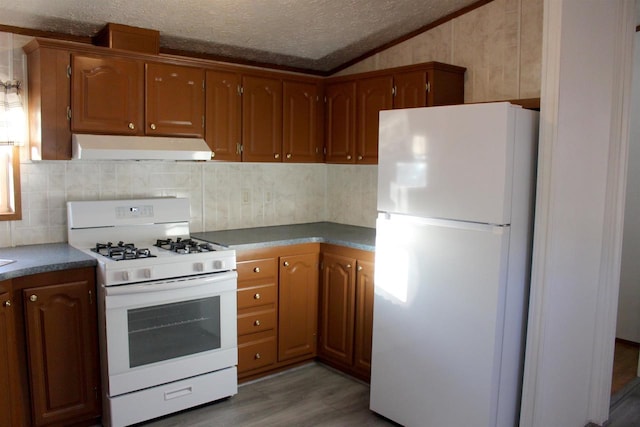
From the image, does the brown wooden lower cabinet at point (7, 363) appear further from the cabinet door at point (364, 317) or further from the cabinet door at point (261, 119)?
the cabinet door at point (364, 317)

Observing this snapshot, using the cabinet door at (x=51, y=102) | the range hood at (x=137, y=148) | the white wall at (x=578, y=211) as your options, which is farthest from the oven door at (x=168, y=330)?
the white wall at (x=578, y=211)

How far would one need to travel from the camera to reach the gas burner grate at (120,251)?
113 inches

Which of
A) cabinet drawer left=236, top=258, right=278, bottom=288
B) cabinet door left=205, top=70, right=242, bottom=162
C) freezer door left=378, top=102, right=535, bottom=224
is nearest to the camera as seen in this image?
freezer door left=378, top=102, right=535, bottom=224

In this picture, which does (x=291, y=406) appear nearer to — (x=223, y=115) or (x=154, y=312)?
(x=154, y=312)

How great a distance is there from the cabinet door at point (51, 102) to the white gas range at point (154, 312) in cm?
38

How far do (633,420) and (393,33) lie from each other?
2.91 metres

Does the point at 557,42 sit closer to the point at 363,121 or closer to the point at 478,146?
the point at 478,146

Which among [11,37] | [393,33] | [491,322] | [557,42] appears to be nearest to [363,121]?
[393,33]

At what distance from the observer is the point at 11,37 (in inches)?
119

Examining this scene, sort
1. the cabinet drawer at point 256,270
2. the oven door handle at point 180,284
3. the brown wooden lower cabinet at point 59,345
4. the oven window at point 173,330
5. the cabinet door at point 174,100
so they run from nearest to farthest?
the brown wooden lower cabinet at point 59,345 → the oven door handle at point 180,284 → the oven window at point 173,330 → the cabinet door at point 174,100 → the cabinet drawer at point 256,270

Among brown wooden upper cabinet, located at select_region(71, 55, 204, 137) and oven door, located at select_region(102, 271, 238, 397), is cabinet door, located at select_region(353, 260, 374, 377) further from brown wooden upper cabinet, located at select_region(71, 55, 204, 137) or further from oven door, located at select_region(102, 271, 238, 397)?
brown wooden upper cabinet, located at select_region(71, 55, 204, 137)

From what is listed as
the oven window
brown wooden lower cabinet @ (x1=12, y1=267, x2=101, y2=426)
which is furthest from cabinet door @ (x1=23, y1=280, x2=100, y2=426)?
the oven window

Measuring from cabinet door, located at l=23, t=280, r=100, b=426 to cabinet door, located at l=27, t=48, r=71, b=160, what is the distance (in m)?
0.79

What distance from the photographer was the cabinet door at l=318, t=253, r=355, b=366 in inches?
139
